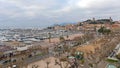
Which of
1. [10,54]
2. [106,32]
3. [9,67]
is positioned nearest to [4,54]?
[10,54]

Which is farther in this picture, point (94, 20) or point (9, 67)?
point (94, 20)

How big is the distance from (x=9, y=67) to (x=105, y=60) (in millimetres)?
8632

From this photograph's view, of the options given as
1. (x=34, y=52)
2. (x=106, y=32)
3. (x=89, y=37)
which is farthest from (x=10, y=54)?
(x=106, y=32)

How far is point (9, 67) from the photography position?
2091cm

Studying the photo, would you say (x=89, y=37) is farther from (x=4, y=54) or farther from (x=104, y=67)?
(x=104, y=67)

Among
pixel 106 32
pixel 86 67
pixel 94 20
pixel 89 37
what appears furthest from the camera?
pixel 94 20

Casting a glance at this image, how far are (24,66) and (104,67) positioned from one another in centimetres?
648

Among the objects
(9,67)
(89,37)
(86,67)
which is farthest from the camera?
(89,37)

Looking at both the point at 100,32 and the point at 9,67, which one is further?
the point at 100,32

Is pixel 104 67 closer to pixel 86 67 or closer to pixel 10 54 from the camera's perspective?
pixel 86 67

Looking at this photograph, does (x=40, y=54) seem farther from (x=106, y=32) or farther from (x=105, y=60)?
(x=106, y=32)

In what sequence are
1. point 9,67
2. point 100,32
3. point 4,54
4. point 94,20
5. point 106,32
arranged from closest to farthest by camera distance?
point 9,67
point 4,54
point 106,32
point 100,32
point 94,20

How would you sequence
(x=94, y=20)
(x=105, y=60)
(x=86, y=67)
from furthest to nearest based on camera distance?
(x=94, y=20) < (x=105, y=60) < (x=86, y=67)

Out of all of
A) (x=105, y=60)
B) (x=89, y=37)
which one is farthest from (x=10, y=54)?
(x=89, y=37)
